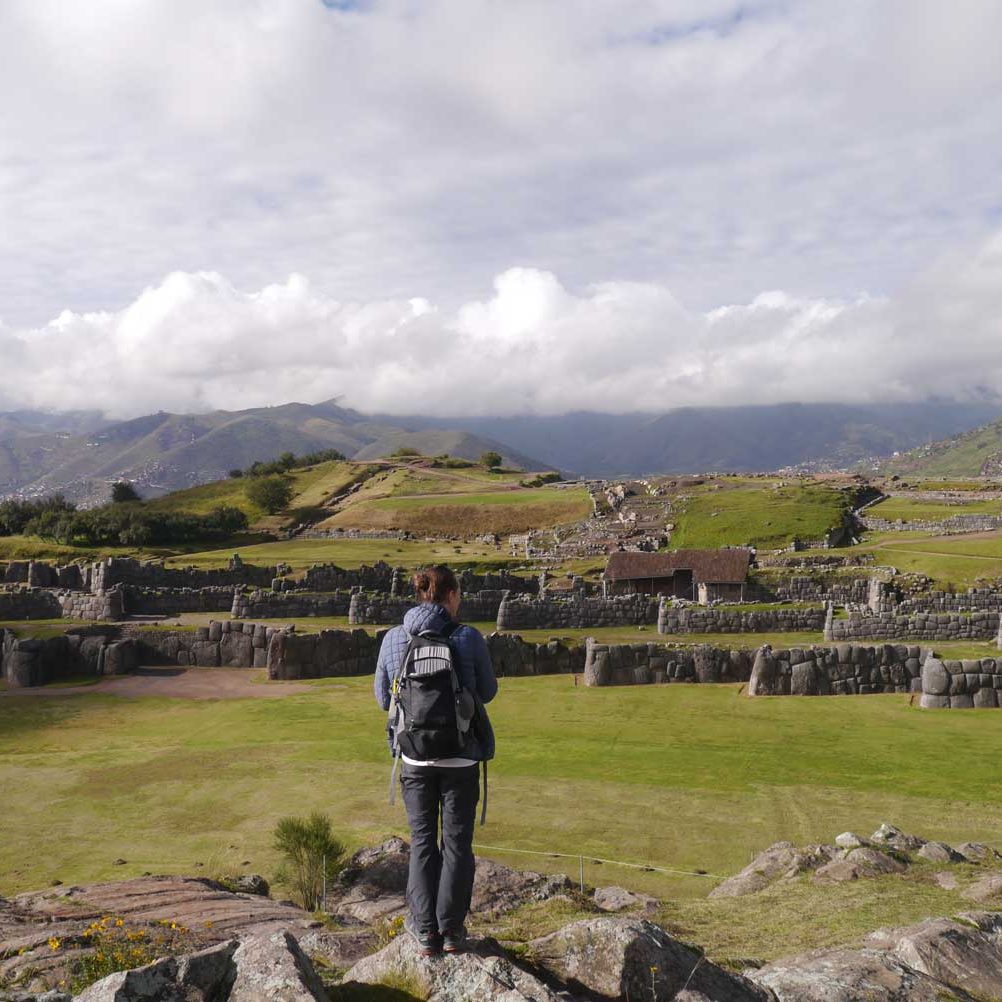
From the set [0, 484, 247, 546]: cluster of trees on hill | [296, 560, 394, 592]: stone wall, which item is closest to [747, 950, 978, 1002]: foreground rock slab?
[296, 560, 394, 592]: stone wall

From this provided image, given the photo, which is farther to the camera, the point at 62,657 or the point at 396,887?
the point at 62,657

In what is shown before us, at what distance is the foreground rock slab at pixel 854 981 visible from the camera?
627cm

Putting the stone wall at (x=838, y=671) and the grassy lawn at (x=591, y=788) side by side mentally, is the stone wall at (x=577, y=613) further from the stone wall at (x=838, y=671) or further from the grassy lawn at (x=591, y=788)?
the stone wall at (x=838, y=671)

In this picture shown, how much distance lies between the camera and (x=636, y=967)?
636cm

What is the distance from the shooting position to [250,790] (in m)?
17.8

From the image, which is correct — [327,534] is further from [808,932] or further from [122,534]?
[808,932]

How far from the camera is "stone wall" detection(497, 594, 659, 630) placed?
44406 mm

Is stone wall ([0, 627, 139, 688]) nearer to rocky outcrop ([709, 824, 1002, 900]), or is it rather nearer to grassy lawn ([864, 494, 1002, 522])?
rocky outcrop ([709, 824, 1002, 900])

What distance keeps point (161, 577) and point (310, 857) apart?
5129 centimetres

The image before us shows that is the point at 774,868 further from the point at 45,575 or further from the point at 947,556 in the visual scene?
the point at 45,575

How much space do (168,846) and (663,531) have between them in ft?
248

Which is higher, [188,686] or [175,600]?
[175,600]

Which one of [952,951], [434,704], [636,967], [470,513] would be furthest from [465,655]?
Result: [470,513]

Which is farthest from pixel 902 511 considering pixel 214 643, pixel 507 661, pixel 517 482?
pixel 214 643
